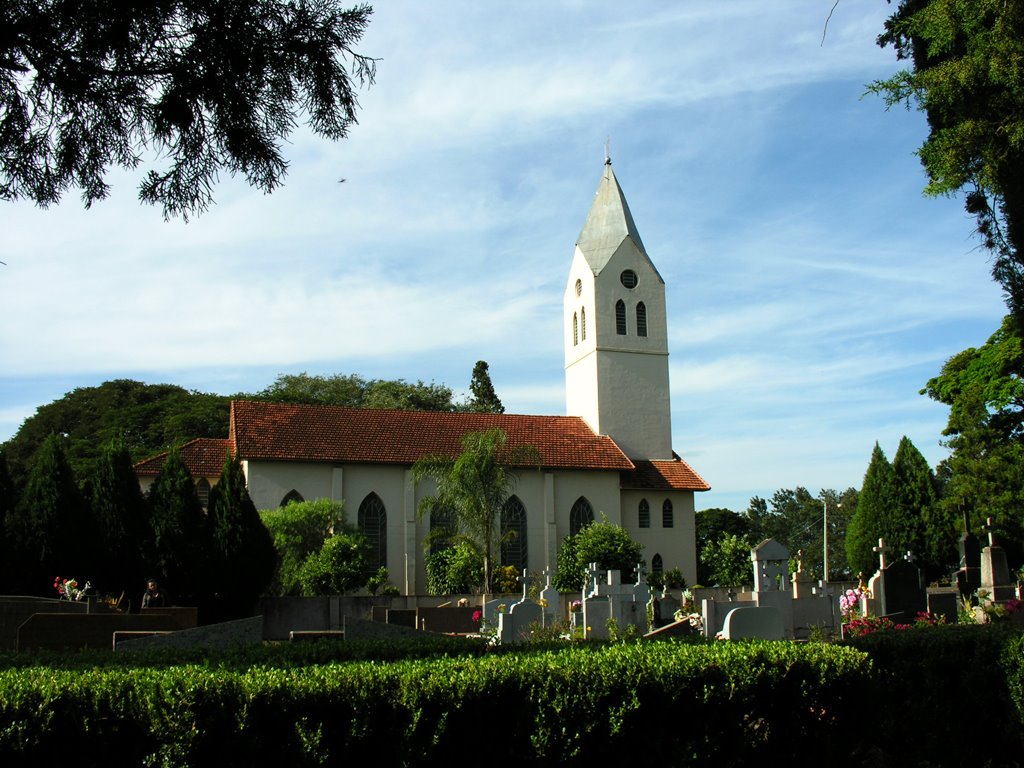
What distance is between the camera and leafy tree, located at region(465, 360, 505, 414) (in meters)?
62.9

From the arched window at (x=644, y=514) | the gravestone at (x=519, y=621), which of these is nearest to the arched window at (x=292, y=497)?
the arched window at (x=644, y=514)

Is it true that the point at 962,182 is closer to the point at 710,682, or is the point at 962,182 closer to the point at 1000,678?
the point at 1000,678

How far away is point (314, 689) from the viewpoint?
19.3 ft

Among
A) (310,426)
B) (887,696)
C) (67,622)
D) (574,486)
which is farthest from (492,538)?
(887,696)

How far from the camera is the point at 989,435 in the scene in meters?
34.3

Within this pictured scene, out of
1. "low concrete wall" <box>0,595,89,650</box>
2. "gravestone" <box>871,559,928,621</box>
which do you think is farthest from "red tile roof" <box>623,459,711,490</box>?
"low concrete wall" <box>0,595,89,650</box>

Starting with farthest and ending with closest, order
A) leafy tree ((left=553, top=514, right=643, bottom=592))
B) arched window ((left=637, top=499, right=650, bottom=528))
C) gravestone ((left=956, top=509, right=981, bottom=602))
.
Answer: arched window ((left=637, top=499, right=650, bottom=528)) → leafy tree ((left=553, top=514, right=643, bottom=592)) → gravestone ((left=956, top=509, right=981, bottom=602))

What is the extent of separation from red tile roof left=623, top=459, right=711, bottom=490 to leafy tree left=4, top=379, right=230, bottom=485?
2377 cm

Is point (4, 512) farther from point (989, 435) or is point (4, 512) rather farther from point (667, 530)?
point (989, 435)

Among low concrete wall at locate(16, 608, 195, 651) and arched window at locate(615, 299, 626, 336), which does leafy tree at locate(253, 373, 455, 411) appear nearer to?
arched window at locate(615, 299, 626, 336)

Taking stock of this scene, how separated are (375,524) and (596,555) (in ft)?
28.5

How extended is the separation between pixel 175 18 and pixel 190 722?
4.91 m

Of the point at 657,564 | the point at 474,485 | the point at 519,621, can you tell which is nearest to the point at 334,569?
the point at 474,485

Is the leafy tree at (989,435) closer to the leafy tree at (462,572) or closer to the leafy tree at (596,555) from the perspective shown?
the leafy tree at (596,555)
